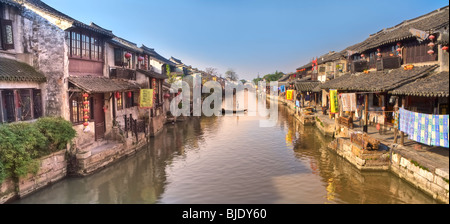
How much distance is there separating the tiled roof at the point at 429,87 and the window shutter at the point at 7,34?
20.4 metres

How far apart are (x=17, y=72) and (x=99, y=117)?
642 centimetres

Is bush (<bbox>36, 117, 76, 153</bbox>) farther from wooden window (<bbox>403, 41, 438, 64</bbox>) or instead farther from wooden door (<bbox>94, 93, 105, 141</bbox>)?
wooden window (<bbox>403, 41, 438, 64</bbox>)

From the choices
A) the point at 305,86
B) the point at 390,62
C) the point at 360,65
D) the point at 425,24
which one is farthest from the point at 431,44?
the point at 305,86

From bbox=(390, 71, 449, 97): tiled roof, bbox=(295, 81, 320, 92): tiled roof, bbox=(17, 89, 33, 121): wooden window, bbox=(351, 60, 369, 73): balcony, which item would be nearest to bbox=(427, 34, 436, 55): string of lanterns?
bbox=(390, 71, 449, 97): tiled roof

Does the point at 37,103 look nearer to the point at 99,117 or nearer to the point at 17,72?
the point at 17,72

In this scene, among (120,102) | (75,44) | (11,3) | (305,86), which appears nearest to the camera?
(11,3)

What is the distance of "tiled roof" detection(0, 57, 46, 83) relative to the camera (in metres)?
12.9

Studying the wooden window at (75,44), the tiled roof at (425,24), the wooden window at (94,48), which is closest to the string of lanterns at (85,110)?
the wooden window at (75,44)

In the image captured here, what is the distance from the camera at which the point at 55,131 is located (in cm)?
1326

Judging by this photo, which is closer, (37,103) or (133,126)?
(37,103)

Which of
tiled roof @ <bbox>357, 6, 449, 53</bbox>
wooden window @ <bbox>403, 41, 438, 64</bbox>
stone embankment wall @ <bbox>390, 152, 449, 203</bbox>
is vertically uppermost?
tiled roof @ <bbox>357, 6, 449, 53</bbox>

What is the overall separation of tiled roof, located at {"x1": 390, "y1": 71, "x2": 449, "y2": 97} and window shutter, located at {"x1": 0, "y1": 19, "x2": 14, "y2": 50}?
2040cm

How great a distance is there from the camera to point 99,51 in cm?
1903
